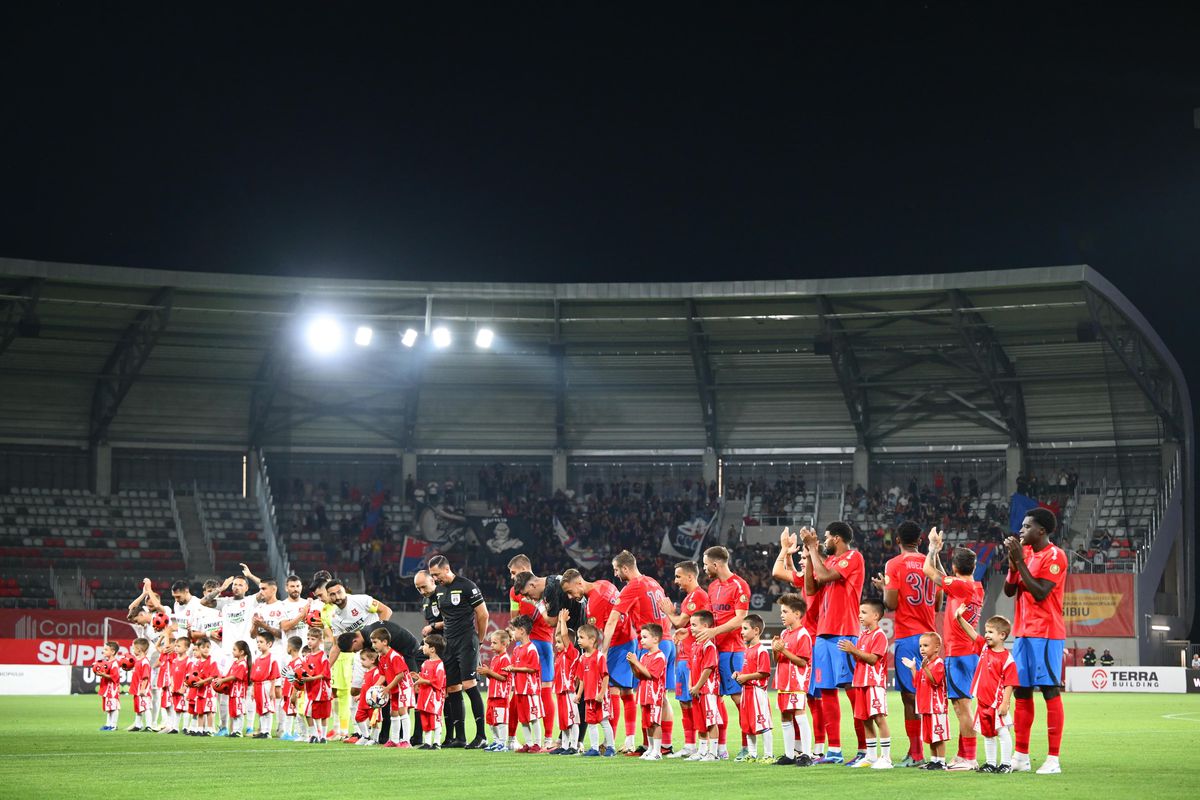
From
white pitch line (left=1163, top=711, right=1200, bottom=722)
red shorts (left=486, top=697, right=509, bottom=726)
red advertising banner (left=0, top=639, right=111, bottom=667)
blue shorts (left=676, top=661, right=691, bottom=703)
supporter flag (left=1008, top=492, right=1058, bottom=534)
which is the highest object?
supporter flag (left=1008, top=492, right=1058, bottom=534)

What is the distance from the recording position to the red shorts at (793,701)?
14.9 meters

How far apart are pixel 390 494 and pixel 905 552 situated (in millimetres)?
40790

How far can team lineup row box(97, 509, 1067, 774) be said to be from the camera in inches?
555

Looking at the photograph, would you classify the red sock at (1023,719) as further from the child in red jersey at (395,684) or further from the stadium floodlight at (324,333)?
the stadium floodlight at (324,333)

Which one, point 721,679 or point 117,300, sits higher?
point 117,300

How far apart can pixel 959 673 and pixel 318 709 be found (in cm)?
906

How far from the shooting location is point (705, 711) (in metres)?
15.6

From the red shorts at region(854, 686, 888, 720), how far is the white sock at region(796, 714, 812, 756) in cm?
57

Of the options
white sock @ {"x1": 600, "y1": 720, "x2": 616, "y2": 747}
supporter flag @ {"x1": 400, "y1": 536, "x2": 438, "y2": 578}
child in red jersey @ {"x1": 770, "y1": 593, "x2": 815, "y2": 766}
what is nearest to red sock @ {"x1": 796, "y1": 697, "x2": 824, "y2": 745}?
child in red jersey @ {"x1": 770, "y1": 593, "x2": 815, "y2": 766}

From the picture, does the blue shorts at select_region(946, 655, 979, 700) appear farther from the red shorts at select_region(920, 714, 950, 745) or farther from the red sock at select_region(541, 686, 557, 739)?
the red sock at select_region(541, 686, 557, 739)

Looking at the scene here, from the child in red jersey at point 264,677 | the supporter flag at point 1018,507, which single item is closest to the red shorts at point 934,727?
the child in red jersey at point 264,677

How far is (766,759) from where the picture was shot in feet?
50.1

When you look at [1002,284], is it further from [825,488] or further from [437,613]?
[437,613]

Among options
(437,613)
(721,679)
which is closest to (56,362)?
(437,613)
